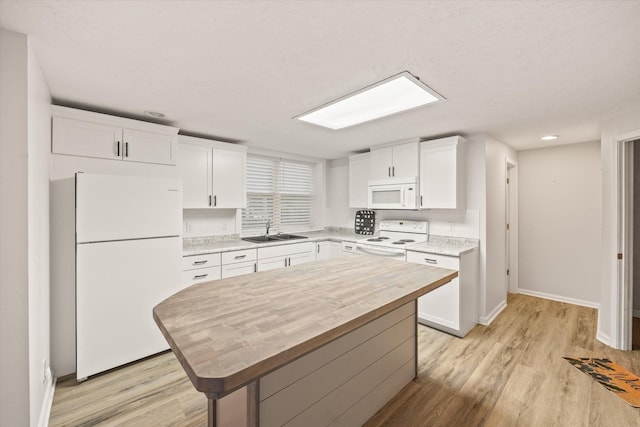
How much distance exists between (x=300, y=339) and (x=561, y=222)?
4.75 metres

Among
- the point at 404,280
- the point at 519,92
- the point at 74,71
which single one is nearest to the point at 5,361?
the point at 74,71

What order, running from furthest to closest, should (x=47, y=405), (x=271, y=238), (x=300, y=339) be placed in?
(x=271, y=238) < (x=47, y=405) < (x=300, y=339)

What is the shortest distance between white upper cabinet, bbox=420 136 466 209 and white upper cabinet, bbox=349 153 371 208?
3.26ft

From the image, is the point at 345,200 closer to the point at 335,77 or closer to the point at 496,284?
the point at 496,284

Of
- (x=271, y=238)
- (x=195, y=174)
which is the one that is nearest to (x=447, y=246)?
(x=271, y=238)

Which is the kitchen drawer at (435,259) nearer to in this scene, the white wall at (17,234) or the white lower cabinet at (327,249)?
the white lower cabinet at (327,249)

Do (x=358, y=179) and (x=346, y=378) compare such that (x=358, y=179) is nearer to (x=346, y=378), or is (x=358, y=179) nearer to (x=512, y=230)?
(x=512, y=230)

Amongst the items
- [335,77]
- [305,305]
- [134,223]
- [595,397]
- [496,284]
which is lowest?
[595,397]

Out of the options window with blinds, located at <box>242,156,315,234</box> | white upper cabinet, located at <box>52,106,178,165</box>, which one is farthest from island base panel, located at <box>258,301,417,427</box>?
window with blinds, located at <box>242,156,315,234</box>

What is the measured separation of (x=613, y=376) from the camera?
7.55ft

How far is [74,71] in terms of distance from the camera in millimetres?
1839

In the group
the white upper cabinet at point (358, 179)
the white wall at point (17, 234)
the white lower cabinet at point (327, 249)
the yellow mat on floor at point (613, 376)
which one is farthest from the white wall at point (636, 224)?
the white wall at point (17, 234)

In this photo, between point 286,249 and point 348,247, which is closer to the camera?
point 286,249

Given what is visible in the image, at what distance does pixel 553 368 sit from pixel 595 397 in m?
0.38
